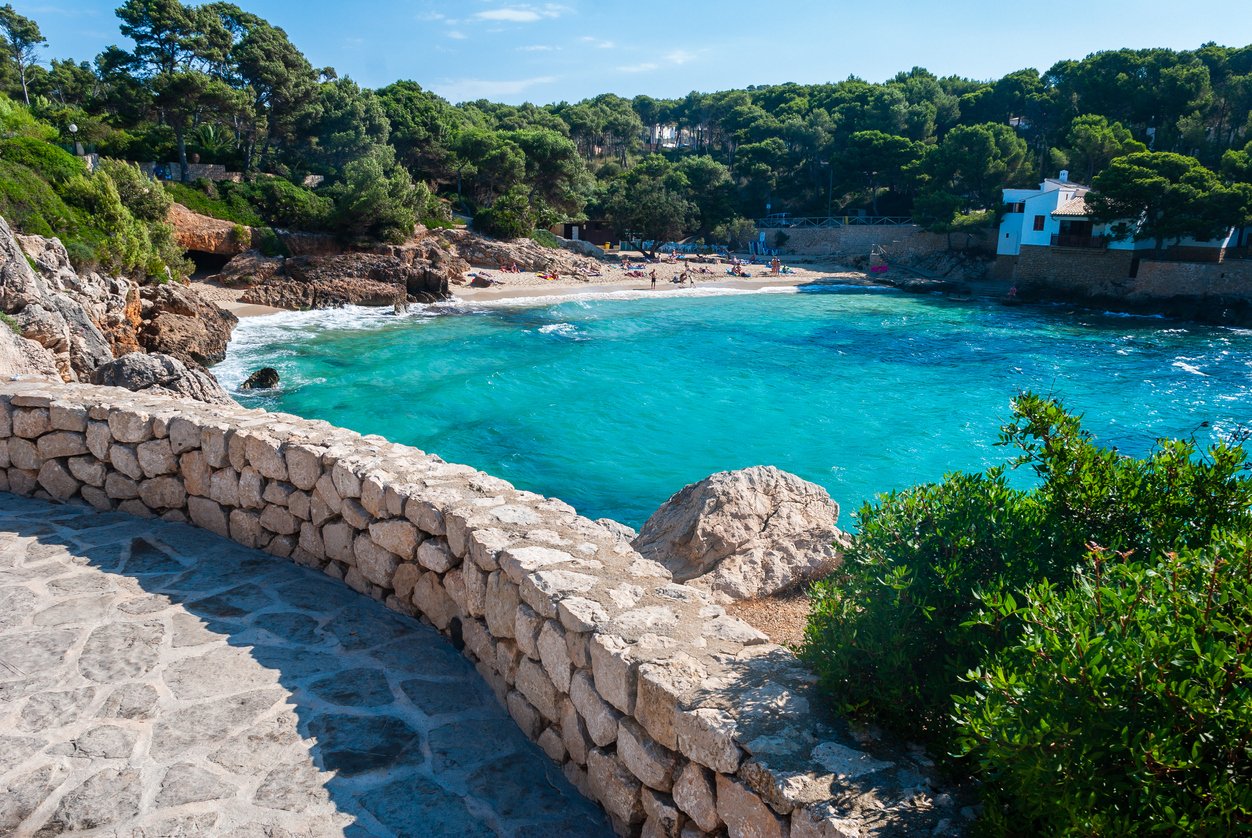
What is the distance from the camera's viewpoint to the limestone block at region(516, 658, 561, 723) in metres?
4.56

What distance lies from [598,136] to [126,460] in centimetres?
9800

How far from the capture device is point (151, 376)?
Result: 54.1ft

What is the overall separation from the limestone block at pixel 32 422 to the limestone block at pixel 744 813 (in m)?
7.12

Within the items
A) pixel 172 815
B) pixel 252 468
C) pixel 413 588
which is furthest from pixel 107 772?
pixel 252 468

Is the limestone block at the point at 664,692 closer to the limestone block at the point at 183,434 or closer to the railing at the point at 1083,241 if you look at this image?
the limestone block at the point at 183,434

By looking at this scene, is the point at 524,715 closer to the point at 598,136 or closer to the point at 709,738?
the point at 709,738

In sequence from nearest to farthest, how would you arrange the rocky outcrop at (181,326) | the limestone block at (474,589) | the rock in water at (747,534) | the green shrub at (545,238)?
the limestone block at (474,589)
the rock in water at (747,534)
the rocky outcrop at (181,326)
the green shrub at (545,238)

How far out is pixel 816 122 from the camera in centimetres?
7962

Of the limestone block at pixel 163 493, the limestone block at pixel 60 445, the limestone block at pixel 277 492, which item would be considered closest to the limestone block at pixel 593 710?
the limestone block at pixel 277 492

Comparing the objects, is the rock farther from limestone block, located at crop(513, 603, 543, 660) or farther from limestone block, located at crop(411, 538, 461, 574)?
limestone block, located at crop(513, 603, 543, 660)

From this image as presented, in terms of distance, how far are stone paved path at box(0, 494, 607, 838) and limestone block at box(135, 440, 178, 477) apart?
32.6 inches

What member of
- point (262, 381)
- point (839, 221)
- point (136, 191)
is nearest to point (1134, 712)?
point (262, 381)

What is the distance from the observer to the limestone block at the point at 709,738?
10.7 feet

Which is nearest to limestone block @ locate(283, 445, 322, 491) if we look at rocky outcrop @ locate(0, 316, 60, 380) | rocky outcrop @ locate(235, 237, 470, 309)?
rocky outcrop @ locate(0, 316, 60, 380)
